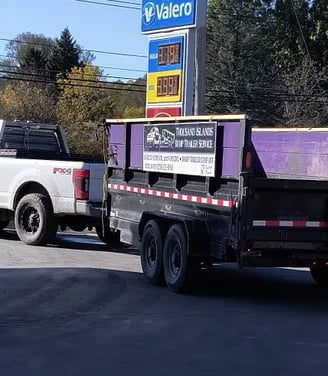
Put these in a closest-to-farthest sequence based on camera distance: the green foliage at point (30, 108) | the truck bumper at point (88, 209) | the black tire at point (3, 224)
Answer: the truck bumper at point (88, 209), the black tire at point (3, 224), the green foliage at point (30, 108)

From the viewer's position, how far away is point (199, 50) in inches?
730

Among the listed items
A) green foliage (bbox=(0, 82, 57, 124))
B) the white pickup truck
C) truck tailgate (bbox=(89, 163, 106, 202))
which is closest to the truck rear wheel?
the white pickup truck

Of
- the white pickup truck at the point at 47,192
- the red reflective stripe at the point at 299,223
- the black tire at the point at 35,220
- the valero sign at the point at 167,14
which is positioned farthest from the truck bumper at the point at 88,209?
the valero sign at the point at 167,14

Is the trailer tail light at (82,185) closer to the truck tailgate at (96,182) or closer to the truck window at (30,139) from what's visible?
the truck tailgate at (96,182)

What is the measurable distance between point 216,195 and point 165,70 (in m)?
9.62

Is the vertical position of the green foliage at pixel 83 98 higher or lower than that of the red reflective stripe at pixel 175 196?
higher

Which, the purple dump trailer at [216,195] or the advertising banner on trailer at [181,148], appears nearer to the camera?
the purple dump trailer at [216,195]

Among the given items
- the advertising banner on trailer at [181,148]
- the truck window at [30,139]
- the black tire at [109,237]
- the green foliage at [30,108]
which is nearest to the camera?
the advertising banner on trailer at [181,148]

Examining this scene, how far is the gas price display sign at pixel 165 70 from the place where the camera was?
18734 mm

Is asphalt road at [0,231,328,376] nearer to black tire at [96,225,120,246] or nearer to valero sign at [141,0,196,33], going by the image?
black tire at [96,225,120,246]

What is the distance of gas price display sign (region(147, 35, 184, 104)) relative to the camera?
1873 centimetres

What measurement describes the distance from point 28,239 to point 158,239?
4.90 metres

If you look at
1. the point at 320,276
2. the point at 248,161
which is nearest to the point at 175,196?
the point at 248,161

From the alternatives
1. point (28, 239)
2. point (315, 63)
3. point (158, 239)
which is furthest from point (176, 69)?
point (315, 63)
